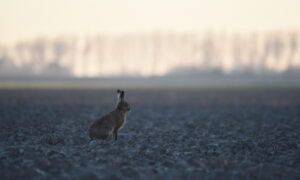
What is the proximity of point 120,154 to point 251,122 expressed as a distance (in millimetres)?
10478

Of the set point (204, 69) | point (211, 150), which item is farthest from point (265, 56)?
point (211, 150)

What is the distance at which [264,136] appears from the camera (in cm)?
1485

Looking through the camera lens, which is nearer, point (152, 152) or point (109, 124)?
point (152, 152)

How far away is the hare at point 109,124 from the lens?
1288 cm

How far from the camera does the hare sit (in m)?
12.9

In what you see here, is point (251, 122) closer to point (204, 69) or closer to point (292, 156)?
point (292, 156)

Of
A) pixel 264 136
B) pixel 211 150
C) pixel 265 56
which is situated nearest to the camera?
pixel 211 150

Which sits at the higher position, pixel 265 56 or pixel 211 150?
pixel 265 56

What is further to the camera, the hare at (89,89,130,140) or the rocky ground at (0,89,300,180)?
the hare at (89,89,130,140)

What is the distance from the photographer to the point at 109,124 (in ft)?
43.0

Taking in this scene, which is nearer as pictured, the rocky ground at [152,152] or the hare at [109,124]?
the rocky ground at [152,152]

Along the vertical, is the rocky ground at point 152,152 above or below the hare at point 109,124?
below

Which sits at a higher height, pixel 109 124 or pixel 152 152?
pixel 109 124

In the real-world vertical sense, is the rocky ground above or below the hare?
below
